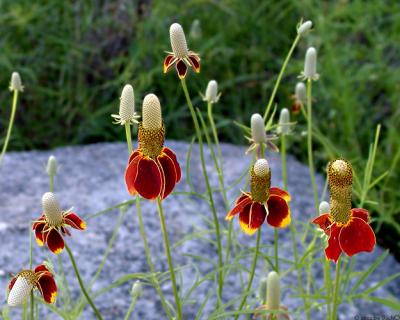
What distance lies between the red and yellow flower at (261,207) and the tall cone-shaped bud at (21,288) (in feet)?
0.84

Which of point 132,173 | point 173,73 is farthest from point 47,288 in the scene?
point 173,73

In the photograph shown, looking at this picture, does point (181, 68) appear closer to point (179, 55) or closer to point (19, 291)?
point (179, 55)

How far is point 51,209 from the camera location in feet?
3.20

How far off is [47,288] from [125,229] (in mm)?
885

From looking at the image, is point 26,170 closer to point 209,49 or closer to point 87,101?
point 87,101

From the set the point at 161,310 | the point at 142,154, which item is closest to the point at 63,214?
the point at 142,154

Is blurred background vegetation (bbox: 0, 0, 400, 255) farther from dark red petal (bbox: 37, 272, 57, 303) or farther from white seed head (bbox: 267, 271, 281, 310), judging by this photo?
dark red petal (bbox: 37, 272, 57, 303)

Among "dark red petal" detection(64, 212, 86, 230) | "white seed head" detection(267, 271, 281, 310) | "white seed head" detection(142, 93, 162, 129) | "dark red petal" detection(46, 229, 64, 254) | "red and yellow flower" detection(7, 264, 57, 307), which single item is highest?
"white seed head" detection(142, 93, 162, 129)

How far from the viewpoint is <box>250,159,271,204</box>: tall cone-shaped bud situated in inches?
36.7

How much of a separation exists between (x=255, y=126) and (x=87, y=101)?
1.48 metres

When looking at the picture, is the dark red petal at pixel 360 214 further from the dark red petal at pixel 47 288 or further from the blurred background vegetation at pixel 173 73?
the blurred background vegetation at pixel 173 73

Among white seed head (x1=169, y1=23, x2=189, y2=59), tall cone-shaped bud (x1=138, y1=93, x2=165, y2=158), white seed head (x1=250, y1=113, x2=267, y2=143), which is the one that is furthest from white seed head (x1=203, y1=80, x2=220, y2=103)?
tall cone-shaped bud (x1=138, y1=93, x2=165, y2=158)

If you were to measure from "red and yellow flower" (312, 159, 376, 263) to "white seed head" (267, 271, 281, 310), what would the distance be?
124 mm

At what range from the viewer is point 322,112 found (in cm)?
258
